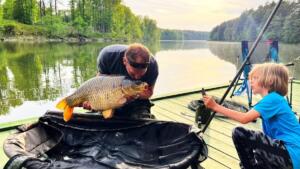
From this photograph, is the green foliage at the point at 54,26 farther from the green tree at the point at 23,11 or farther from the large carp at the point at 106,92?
the large carp at the point at 106,92

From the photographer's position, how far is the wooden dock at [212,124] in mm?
2451

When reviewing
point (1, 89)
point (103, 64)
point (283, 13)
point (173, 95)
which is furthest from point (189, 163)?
point (283, 13)

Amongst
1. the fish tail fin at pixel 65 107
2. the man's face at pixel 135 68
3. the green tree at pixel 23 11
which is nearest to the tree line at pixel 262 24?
the man's face at pixel 135 68

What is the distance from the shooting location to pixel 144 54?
221 cm

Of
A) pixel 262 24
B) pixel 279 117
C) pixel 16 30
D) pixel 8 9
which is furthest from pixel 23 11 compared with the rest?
pixel 279 117

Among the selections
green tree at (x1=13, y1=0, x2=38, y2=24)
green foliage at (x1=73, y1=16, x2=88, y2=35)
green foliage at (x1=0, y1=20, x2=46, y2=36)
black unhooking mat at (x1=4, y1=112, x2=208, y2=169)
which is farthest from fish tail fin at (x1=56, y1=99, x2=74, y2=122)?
green foliage at (x1=73, y1=16, x2=88, y2=35)

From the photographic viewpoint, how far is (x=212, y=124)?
3.39m

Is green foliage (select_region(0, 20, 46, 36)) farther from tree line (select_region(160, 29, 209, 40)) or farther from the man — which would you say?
tree line (select_region(160, 29, 209, 40))

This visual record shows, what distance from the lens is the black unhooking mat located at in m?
2.07

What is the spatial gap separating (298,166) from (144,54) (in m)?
1.25

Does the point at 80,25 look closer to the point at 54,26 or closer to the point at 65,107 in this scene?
the point at 54,26

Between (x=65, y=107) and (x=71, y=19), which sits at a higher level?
(x=71, y=19)

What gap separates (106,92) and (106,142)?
0.59 m

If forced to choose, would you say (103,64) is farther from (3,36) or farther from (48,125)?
(3,36)
